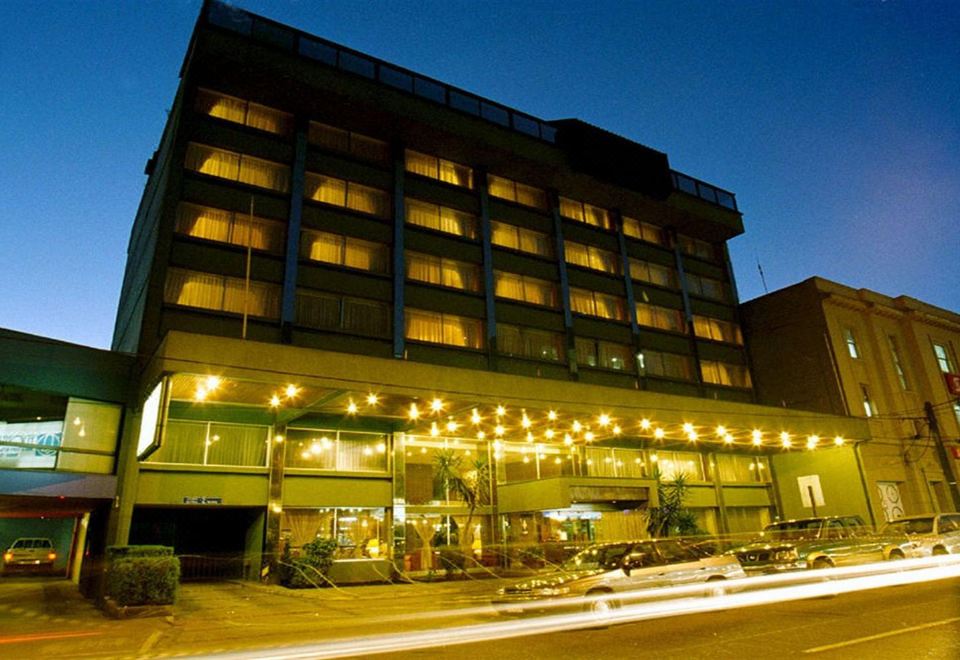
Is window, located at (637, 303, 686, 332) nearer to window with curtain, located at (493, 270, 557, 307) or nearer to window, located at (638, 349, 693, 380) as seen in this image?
window, located at (638, 349, 693, 380)

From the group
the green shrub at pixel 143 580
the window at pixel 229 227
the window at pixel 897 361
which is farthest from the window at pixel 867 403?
the green shrub at pixel 143 580

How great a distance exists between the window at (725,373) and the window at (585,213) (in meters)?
11.1

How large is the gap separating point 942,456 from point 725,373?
1357 cm

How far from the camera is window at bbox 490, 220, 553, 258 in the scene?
3497 cm

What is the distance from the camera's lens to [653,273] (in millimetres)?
40875

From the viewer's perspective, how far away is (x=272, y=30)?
30.4m

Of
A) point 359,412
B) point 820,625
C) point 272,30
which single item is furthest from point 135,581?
point 272,30

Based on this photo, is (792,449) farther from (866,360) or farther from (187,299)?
(187,299)

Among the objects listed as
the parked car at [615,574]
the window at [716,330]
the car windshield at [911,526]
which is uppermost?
the window at [716,330]

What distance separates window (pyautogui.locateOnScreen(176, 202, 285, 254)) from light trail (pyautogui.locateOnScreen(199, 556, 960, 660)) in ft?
61.9

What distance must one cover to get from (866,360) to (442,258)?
2715 centimetres

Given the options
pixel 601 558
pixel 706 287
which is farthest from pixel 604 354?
pixel 601 558

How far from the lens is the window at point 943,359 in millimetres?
41781

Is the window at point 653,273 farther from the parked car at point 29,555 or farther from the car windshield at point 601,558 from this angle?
the parked car at point 29,555
